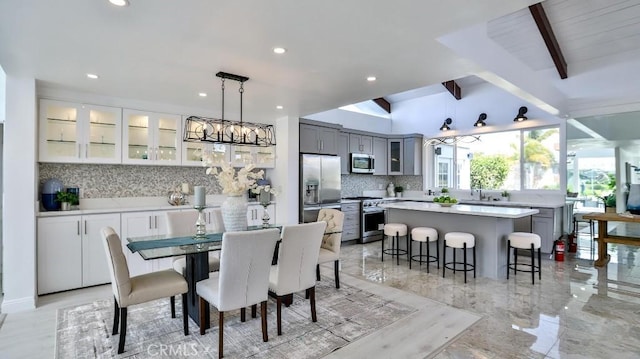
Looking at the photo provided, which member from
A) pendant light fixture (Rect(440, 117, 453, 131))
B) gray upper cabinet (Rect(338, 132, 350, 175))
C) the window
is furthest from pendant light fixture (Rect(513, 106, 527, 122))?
gray upper cabinet (Rect(338, 132, 350, 175))

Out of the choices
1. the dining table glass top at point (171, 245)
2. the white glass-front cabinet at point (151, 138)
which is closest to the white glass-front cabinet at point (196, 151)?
the white glass-front cabinet at point (151, 138)

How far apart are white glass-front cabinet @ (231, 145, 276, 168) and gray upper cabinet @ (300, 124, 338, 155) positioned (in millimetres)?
591

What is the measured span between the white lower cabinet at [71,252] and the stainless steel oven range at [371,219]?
13.9 feet

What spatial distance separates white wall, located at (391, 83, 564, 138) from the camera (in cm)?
633

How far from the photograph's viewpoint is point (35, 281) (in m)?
3.45

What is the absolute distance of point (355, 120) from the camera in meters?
7.51

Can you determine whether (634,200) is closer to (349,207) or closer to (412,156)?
(412,156)

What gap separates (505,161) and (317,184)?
3.98 meters

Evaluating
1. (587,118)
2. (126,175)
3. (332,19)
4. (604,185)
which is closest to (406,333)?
(332,19)

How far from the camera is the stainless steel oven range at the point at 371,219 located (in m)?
6.54

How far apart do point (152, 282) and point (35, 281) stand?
1.90 meters

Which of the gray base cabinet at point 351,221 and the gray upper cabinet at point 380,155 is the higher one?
the gray upper cabinet at point 380,155

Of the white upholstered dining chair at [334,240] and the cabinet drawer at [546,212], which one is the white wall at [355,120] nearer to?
the white upholstered dining chair at [334,240]

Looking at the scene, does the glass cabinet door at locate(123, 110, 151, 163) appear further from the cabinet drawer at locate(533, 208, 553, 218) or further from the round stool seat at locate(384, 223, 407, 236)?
the cabinet drawer at locate(533, 208, 553, 218)
